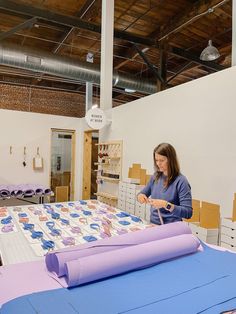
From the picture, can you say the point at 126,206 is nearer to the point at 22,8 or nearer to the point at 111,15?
the point at 111,15

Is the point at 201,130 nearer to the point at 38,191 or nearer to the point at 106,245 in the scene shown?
the point at 106,245

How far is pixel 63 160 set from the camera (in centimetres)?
682

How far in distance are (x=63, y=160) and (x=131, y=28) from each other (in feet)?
11.9

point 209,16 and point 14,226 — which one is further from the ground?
point 209,16

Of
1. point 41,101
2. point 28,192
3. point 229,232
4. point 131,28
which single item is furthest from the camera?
point 41,101

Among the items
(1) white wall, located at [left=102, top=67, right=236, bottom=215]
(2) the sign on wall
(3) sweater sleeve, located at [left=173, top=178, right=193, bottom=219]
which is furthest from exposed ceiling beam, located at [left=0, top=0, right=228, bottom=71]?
(3) sweater sleeve, located at [left=173, top=178, right=193, bottom=219]

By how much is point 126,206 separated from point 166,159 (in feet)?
5.78

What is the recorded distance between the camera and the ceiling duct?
4410 mm

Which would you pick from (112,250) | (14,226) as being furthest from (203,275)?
(14,226)

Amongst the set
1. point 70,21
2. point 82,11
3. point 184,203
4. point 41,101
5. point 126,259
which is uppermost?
point 82,11

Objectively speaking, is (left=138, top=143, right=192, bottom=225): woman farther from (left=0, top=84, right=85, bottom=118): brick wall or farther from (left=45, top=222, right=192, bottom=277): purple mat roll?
(left=0, top=84, right=85, bottom=118): brick wall

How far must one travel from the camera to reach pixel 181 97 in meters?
3.14

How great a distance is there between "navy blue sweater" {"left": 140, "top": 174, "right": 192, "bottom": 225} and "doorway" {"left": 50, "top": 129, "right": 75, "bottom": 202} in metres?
4.57

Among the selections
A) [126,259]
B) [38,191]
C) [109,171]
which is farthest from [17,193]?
[126,259]
